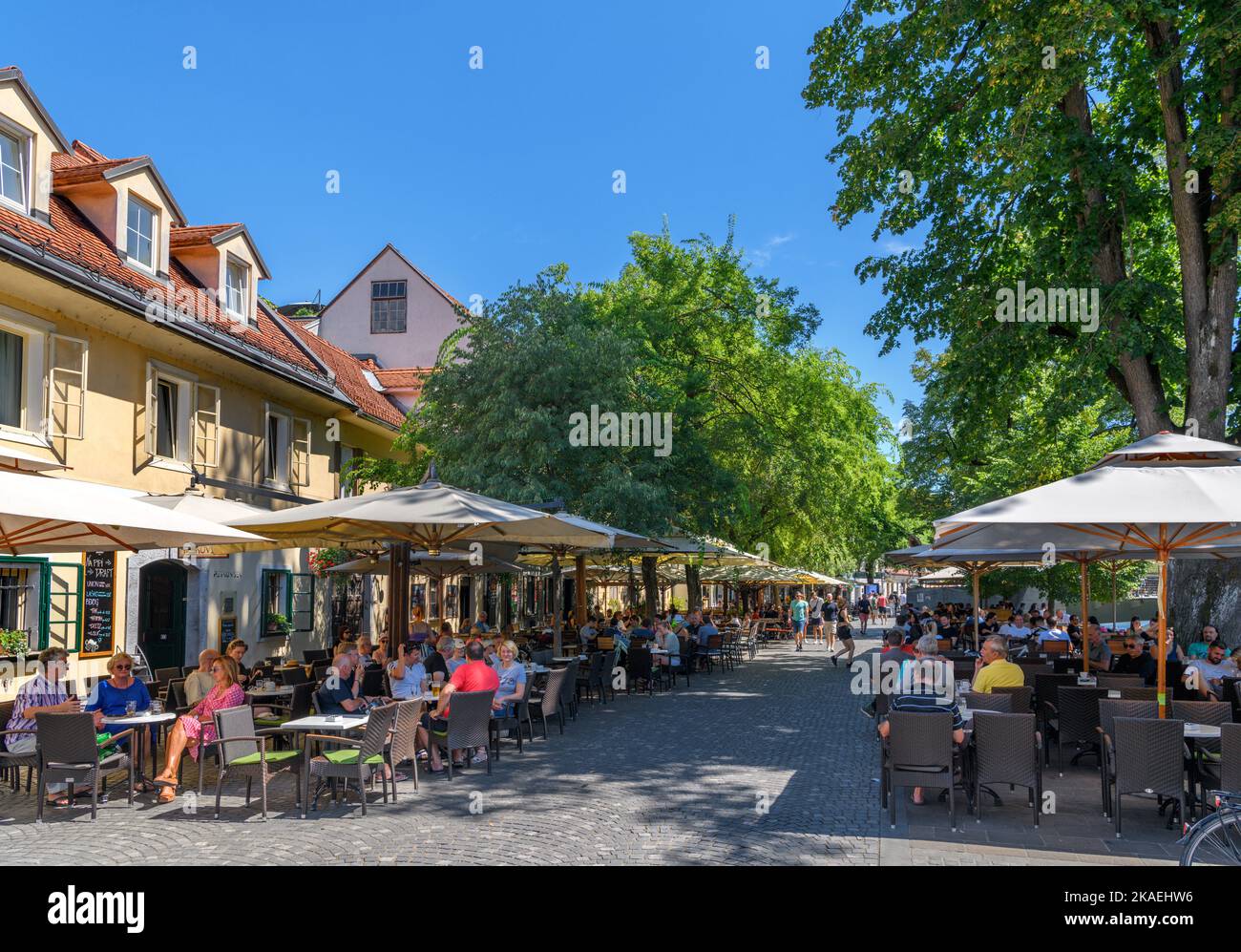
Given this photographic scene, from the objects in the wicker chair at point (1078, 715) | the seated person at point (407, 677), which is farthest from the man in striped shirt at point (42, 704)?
the wicker chair at point (1078, 715)

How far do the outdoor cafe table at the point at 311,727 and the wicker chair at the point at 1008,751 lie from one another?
204 inches

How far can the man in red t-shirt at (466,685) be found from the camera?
10469mm

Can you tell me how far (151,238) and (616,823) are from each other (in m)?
15.4

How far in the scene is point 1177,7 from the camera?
49.4 feet

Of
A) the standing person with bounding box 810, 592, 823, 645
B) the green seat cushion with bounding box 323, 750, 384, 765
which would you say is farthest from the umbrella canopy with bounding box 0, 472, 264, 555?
the standing person with bounding box 810, 592, 823, 645

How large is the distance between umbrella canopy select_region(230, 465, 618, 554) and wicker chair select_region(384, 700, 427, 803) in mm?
2140

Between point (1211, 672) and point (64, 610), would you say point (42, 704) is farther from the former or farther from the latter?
point (1211, 672)

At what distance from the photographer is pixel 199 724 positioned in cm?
974

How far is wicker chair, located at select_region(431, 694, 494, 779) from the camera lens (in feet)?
32.6

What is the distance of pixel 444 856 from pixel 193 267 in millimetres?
16881

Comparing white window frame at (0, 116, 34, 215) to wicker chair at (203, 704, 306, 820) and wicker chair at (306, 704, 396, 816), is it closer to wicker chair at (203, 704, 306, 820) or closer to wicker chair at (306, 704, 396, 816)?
wicker chair at (203, 704, 306, 820)

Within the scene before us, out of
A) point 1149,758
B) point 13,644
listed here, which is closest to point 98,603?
point 13,644

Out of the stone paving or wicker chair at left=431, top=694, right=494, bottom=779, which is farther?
wicker chair at left=431, top=694, right=494, bottom=779

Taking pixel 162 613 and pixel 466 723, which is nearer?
pixel 466 723
